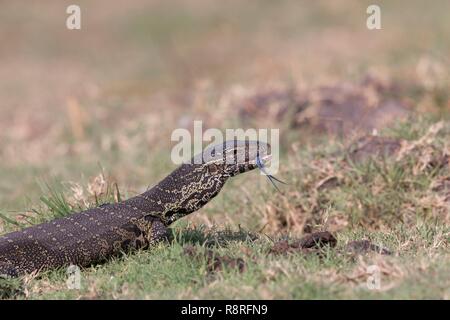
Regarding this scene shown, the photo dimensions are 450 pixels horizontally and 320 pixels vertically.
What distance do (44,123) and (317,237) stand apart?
30.2 feet

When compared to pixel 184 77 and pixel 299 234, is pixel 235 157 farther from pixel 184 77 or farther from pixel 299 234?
pixel 184 77

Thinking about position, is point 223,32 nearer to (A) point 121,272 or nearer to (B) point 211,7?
(B) point 211,7

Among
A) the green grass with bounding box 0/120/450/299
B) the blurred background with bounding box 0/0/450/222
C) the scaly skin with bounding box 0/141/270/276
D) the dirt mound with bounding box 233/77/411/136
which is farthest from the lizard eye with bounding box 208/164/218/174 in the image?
the dirt mound with bounding box 233/77/411/136

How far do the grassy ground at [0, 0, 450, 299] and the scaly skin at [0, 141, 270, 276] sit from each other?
0.15m

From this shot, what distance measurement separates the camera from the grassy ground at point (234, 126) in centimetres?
610

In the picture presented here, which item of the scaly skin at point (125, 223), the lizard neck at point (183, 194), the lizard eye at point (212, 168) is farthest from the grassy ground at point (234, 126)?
the lizard eye at point (212, 168)

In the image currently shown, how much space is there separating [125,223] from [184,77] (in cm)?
1222

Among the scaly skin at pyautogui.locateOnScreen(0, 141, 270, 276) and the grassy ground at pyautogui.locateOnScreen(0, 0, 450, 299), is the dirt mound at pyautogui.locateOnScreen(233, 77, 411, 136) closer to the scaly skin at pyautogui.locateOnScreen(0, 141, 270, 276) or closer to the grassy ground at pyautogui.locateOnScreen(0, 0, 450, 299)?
the grassy ground at pyautogui.locateOnScreen(0, 0, 450, 299)

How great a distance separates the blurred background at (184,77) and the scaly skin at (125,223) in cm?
158

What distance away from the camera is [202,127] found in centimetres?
1227

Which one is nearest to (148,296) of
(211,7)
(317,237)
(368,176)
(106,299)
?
(106,299)

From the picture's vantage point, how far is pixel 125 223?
22.3 ft

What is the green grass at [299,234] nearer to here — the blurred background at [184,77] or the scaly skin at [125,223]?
the scaly skin at [125,223]

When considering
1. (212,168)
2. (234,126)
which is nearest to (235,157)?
(212,168)
